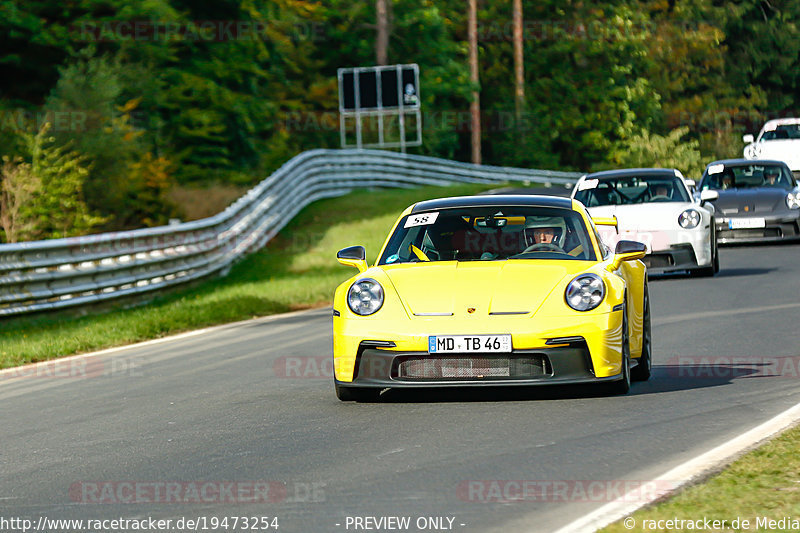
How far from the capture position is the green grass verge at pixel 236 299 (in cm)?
1501

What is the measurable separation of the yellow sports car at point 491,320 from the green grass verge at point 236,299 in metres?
5.57

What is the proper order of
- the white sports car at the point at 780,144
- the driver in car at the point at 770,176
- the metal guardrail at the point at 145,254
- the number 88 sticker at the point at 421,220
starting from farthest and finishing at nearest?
the white sports car at the point at 780,144 → the driver in car at the point at 770,176 → the metal guardrail at the point at 145,254 → the number 88 sticker at the point at 421,220

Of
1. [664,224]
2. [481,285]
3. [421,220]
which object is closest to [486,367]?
→ [481,285]

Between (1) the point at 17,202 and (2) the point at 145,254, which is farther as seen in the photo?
(1) the point at 17,202

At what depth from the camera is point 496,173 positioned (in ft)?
171

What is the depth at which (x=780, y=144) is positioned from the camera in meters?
37.8

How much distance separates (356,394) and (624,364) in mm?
1737

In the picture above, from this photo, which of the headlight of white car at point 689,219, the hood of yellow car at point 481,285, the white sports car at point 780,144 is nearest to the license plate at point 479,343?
the hood of yellow car at point 481,285

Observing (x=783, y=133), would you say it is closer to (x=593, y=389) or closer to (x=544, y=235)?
(x=544, y=235)

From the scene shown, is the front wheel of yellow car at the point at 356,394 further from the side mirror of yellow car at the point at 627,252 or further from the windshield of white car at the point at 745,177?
the windshield of white car at the point at 745,177

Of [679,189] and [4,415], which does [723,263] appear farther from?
[4,415]

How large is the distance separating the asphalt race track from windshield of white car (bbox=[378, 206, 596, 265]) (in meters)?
0.94

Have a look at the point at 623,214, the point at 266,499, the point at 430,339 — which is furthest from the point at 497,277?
the point at 623,214

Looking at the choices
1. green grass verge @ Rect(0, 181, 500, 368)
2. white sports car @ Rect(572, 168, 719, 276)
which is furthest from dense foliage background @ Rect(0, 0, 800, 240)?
white sports car @ Rect(572, 168, 719, 276)
